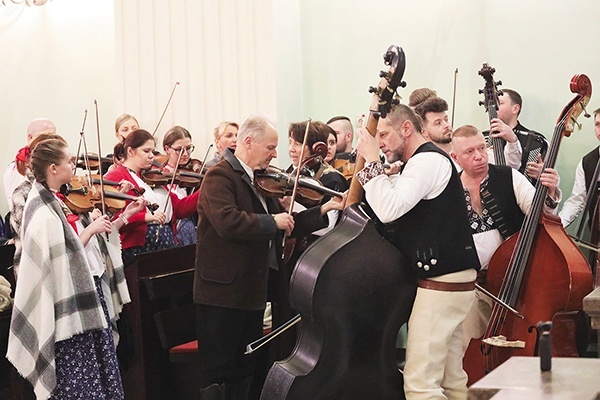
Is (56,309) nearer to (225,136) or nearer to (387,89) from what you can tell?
(387,89)

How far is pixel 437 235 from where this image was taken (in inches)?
139

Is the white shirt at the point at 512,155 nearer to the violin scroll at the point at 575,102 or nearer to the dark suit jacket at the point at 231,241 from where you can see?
the violin scroll at the point at 575,102

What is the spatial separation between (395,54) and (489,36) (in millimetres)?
3190

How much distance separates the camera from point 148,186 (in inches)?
203

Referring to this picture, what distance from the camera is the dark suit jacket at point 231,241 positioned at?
158 inches

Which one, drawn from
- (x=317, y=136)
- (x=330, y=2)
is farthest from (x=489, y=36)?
(x=317, y=136)

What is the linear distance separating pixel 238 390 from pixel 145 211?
3.88ft

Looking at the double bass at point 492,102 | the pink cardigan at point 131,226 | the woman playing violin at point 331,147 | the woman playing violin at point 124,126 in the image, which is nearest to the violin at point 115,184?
the pink cardigan at point 131,226

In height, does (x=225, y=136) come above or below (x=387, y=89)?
below

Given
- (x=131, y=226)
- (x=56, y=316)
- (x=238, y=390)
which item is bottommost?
(x=238, y=390)

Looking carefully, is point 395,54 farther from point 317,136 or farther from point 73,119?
point 73,119

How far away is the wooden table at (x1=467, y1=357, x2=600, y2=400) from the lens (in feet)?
6.16

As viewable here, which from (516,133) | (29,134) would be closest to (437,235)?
(516,133)

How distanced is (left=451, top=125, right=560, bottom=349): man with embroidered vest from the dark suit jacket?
1019 millimetres
